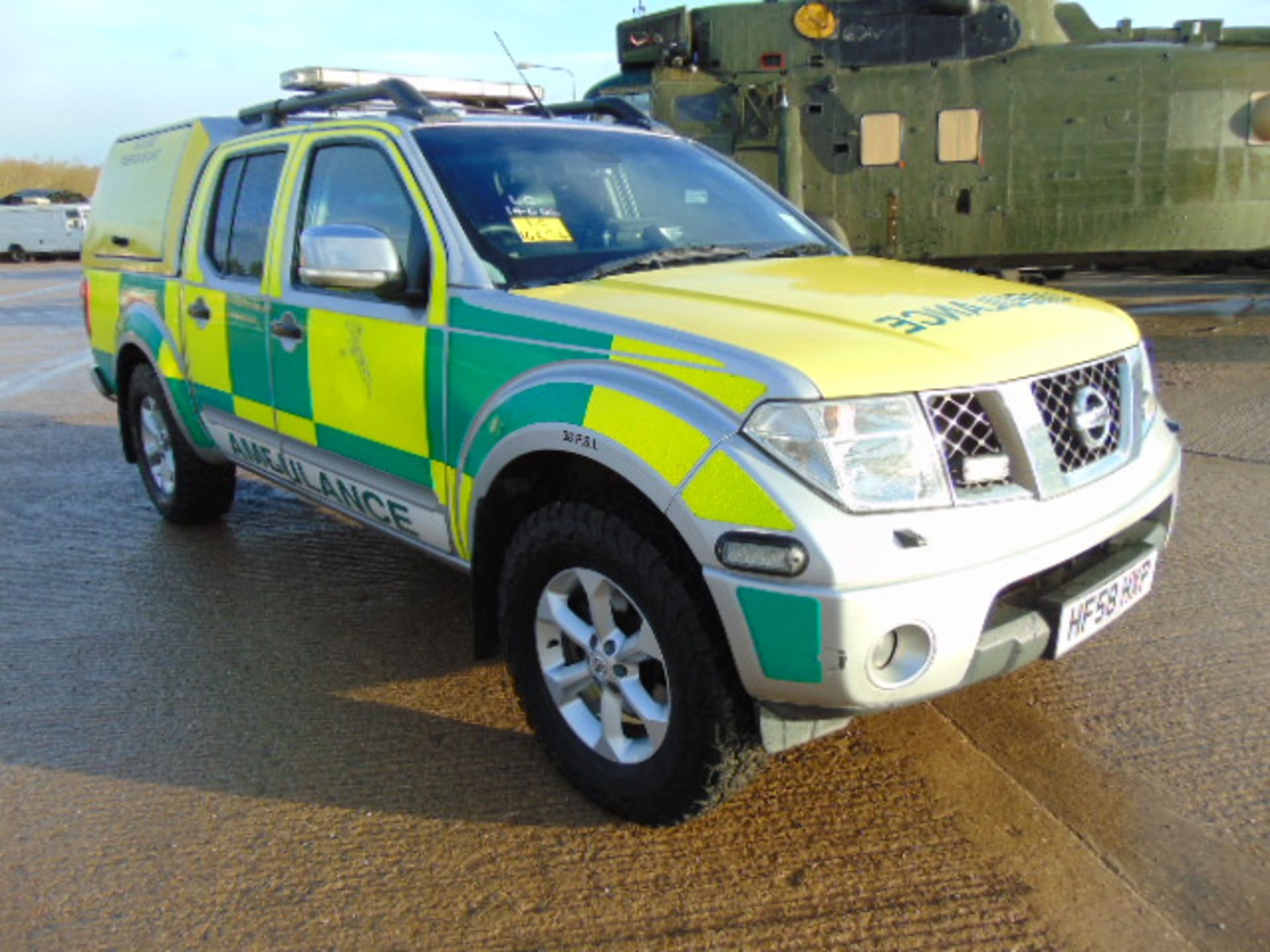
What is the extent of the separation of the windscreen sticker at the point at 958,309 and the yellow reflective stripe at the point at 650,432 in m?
0.59

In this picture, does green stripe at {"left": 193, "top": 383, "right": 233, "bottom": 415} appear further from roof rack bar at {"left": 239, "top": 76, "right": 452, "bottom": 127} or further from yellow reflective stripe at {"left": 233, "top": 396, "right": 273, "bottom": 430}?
roof rack bar at {"left": 239, "top": 76, "right": 452, "bottom": 127}

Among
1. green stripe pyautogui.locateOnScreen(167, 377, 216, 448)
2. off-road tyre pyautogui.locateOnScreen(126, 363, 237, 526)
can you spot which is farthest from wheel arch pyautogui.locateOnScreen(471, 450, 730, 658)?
off-road tyre pyautogui.locateOnScreen(126, 363, 237, 526)

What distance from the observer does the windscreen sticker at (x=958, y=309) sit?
2.67 m

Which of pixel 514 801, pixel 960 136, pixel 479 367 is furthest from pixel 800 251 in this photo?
pixel 960 136

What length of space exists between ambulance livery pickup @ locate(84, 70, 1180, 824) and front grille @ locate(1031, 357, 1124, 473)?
0.4 inches

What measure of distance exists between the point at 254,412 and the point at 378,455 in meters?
0.97

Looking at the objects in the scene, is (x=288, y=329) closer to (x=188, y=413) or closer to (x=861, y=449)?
(x=188, y=413)

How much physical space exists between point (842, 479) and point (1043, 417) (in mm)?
620

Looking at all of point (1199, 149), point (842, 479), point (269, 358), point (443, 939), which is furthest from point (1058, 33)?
point (443, 939)

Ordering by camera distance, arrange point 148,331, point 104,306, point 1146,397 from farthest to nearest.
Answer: point 104,306, point 148,331, point 1146,397

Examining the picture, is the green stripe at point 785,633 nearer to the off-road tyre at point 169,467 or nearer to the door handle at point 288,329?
the door handle at point 288,329

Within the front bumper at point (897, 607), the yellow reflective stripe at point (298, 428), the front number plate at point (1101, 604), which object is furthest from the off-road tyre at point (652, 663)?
the yellow reflective stripe at point (298, 428)

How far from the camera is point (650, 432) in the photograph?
251 centimetres

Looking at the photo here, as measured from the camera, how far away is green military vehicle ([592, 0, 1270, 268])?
9.67 m
